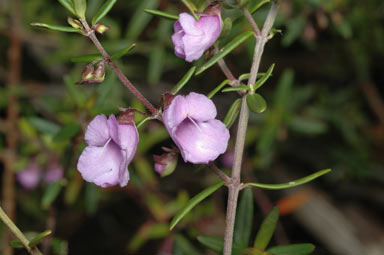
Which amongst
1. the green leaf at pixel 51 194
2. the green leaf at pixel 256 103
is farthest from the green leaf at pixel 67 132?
the green leaf at pixel 256 103

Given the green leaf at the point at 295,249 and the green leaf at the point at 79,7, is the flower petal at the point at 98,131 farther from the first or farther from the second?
the green leaf at the point at 295,249

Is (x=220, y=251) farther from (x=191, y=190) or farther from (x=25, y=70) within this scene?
(x=25, y=70)

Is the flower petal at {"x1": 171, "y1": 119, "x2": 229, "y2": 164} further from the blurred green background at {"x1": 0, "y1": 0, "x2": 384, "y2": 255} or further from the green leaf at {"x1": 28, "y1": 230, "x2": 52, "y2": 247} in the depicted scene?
the blurred green background at {"x1": 0, "y1": 0, "x2": 384, "y2": 255}

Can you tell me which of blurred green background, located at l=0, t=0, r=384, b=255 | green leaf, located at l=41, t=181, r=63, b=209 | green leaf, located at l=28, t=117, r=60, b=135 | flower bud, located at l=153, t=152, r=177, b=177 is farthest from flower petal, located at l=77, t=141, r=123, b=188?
blurred green background, located at l=0, t=0, r=384, b=255

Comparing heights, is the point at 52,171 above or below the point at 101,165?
below

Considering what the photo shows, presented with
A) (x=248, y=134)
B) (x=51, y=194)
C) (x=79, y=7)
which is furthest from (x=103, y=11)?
(x=248, y=134)

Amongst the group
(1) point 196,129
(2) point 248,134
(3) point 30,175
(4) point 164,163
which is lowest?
(3) point 30,175

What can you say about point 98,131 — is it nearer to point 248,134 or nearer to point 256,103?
point 256,103
